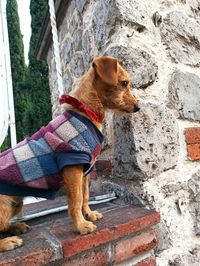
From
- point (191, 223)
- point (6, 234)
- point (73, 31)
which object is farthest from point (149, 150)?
point (73, 31)

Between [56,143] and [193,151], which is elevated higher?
[56,143]

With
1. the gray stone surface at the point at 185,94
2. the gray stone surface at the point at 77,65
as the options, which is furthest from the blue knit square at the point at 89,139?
the gray stone surface at the point at 77,65

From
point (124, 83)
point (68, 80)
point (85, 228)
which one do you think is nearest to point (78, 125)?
point (124, 83)

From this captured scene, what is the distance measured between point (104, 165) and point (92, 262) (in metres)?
0.66

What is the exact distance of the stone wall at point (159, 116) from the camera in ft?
4.67

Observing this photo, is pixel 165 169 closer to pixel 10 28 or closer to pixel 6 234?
pixel 6 234

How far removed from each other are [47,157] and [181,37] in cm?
103

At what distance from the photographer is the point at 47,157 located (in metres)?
1.14

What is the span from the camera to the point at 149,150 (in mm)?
1430

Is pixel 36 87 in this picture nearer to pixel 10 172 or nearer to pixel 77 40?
pixel 77 40

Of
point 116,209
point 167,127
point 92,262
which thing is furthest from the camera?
point 167,127

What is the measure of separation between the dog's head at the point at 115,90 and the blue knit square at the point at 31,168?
1.26 ft

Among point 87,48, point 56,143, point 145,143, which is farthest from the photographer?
point 87,48

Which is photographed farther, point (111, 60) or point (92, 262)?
point (111, 60)
